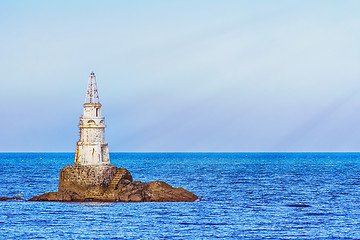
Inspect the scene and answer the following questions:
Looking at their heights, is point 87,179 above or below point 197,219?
above

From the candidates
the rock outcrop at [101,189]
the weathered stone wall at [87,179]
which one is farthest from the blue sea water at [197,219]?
the weathered stone wall at [87,179]

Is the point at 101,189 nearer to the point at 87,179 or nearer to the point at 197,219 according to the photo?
the point at 87,179

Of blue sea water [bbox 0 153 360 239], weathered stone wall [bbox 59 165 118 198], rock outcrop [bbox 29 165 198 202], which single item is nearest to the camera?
blue sea water [bbox 0 153 360 239]

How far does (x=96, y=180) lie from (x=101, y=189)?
3.68ft

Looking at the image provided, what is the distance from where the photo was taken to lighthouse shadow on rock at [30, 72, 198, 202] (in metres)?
63.4

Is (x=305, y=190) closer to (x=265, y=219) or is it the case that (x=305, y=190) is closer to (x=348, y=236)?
(x=265, y=219)

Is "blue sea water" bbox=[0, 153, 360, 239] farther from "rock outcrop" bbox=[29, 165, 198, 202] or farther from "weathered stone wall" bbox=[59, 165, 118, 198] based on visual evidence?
"weathered stone wall" bbox=[59, 165, 118, 198]

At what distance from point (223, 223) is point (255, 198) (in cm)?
2065

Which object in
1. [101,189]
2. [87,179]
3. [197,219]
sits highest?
[87,179]

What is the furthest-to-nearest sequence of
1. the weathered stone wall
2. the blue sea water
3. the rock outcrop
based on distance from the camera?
the weathered stone wall
the rock outcrop
the blue sea water

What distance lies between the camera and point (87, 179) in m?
63.4

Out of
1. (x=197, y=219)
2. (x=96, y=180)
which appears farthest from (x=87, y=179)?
(x=197, y=219)

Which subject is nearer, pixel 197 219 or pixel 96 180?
pixel 197 219

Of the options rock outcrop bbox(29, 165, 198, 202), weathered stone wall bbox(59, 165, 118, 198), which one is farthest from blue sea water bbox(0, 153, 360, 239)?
weathered stone wall bbox(59, 165, 118, 198)
